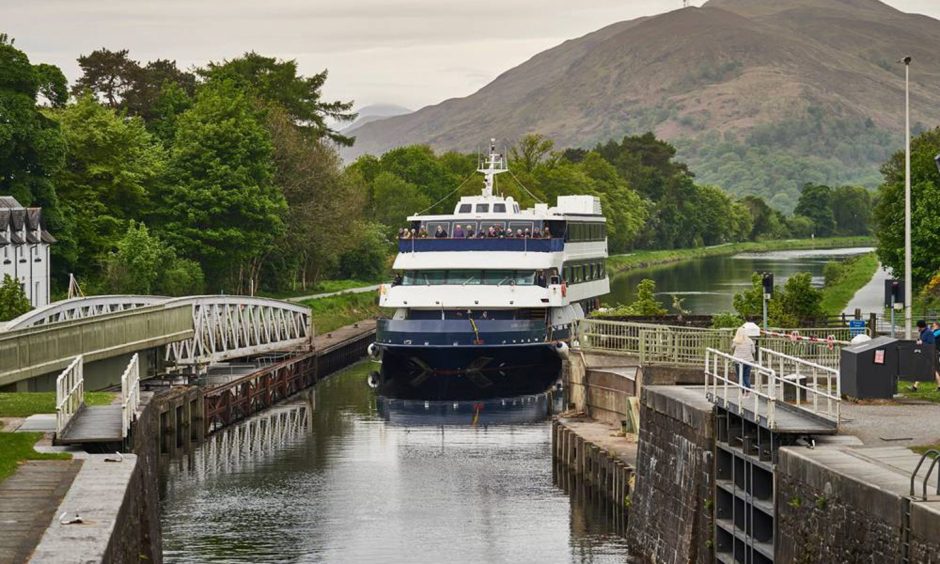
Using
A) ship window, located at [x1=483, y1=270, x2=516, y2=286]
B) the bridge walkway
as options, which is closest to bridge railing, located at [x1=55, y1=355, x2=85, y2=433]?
the bridge walkway

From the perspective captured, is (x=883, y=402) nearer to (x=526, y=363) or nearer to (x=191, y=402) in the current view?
(x=191, y=402)

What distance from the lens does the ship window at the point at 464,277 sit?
72.7 m

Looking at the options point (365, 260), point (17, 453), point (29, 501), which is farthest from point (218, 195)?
point (29, 501)

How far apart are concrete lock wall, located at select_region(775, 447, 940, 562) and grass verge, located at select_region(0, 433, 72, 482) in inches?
465

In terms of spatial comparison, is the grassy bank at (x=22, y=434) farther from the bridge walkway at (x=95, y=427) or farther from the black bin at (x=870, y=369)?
the black bin at (x=870, y=369)

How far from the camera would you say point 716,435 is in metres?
31.4

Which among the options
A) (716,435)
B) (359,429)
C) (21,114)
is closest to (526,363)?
(359,429)

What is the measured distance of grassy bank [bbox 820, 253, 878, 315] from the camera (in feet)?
304

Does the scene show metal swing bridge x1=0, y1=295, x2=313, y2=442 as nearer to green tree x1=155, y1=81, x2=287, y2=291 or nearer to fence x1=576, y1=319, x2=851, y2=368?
green tree x1=155, y1=81, x2=287, y2=291

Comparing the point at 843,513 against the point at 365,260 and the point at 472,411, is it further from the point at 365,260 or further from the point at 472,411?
the point at 365,260

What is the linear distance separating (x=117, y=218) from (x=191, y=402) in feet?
115

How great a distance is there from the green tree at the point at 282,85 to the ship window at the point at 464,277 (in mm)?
53222

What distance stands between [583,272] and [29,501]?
196 ft

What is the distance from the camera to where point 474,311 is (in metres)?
72.3
